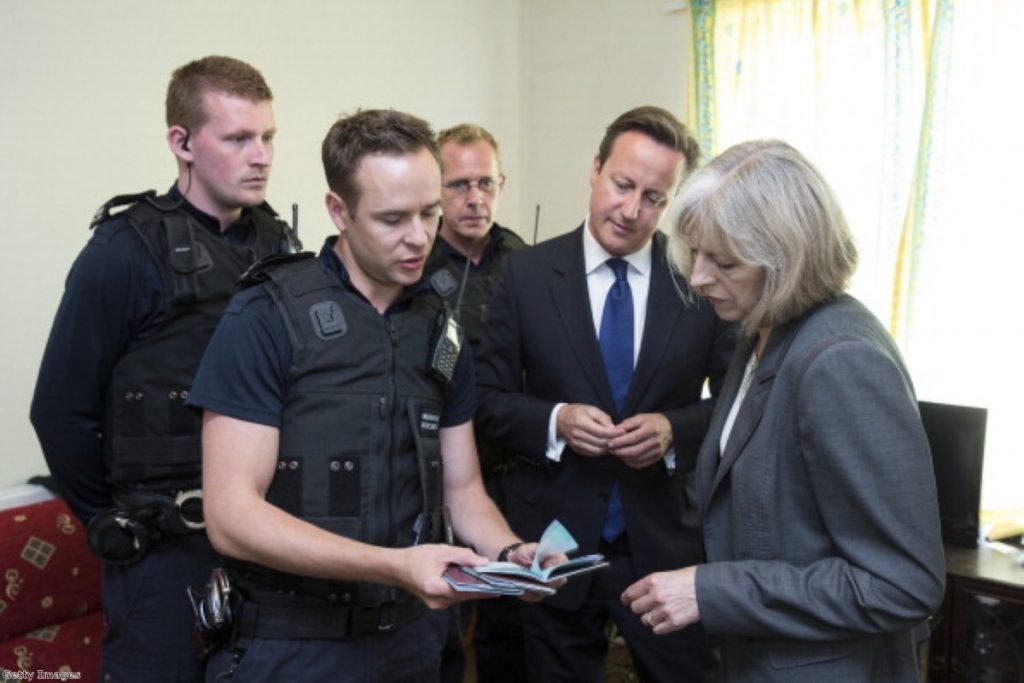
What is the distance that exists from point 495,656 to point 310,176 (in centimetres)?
195

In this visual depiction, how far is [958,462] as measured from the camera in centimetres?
305

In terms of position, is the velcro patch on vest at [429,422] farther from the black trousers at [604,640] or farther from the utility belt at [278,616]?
the black trousers at [604,640]

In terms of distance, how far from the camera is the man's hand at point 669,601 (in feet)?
4.69

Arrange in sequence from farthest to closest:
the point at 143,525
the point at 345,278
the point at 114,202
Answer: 1. the point at 114,202
2. the point at 143,525
3. the point at 345,278

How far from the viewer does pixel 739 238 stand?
1.42 m

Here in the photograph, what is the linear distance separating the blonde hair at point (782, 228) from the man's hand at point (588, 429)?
1.95ft

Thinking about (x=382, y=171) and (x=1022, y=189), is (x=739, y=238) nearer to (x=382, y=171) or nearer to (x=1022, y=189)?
(x=382, y=171)

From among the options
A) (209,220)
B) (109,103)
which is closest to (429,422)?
(209,220)

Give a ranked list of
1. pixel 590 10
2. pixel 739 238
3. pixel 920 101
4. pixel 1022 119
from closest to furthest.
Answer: pixel 739 238 < pixel 1022 119 < pixel 920 101 < pixel 590 10

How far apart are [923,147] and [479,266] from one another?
5.48 feet

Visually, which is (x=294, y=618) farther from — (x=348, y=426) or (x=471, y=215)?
(x=471, y=215)

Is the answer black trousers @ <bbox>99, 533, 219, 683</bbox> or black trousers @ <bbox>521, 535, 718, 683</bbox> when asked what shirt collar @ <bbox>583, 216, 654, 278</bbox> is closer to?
black trousers @ <bbox>521, 535, 718, 683</bbox>

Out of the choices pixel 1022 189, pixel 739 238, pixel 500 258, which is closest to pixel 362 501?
pixel 739 238

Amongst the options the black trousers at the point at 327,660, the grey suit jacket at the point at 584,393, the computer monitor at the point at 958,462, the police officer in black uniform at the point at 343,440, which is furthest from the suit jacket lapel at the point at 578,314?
the computer monitor at the point at 958,462
